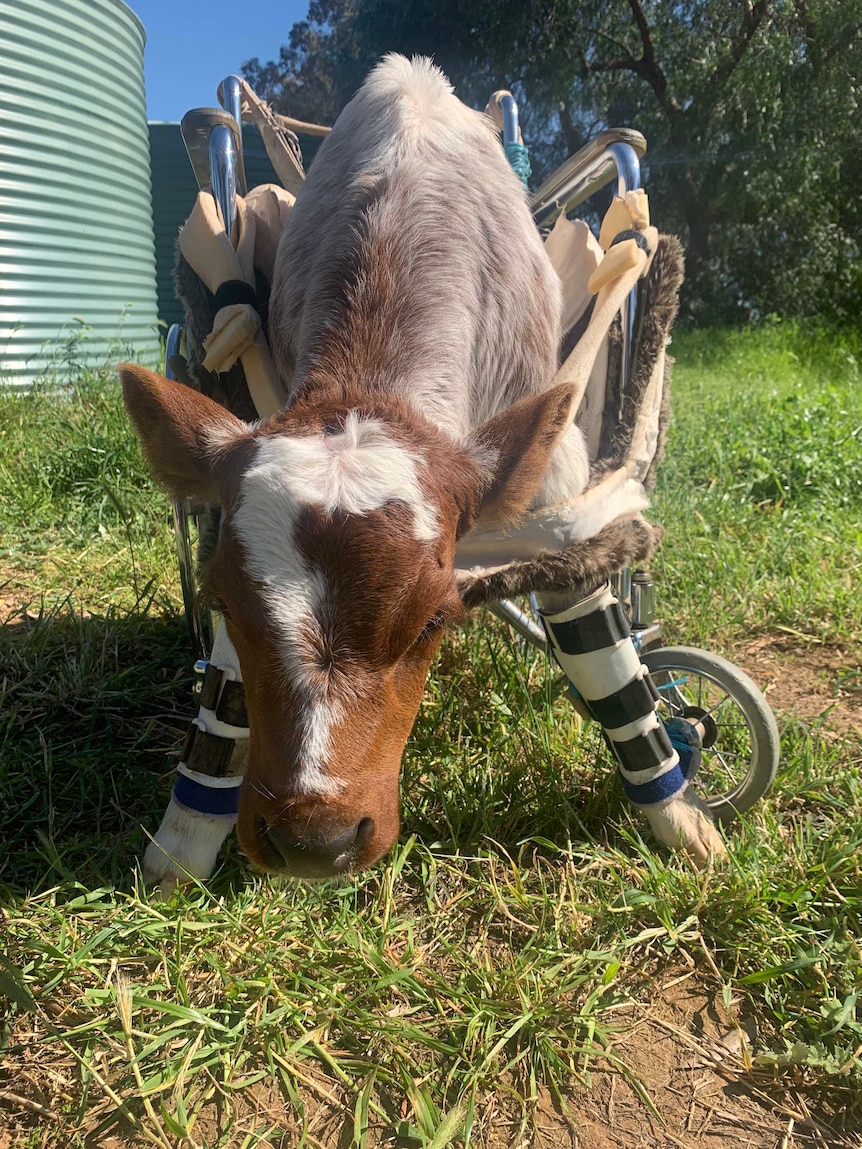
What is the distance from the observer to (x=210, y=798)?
2127 mm

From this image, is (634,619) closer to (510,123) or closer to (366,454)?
(366,454)

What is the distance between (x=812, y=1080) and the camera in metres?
1.72

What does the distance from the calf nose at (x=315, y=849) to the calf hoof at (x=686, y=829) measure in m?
1.05

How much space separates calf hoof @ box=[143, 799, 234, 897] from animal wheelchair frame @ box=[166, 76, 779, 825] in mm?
432

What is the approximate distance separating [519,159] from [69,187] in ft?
16.3

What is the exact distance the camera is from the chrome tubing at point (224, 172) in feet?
7.73

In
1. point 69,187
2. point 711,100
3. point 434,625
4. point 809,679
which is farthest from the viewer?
point 711,100

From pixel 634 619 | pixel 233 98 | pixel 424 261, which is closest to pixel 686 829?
pixel 634 619

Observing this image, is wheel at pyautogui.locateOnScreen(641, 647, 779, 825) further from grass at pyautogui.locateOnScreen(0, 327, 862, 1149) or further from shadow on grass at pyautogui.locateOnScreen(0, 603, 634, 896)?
shadow on grass at pyautogui.locateOnScreen(0, 603, 634, 896)

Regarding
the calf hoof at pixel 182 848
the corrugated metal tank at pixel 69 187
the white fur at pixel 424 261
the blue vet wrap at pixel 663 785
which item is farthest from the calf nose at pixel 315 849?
the corrugated metal tank at pixel 69 187

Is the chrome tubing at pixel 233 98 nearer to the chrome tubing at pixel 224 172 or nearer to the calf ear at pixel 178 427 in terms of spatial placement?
the chrome tubing at pixel 224 172

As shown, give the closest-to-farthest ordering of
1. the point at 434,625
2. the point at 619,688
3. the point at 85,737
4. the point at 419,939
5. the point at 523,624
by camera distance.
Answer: the point at 434,625 < the point at 419,939 < the point at 619,688 < the point at 85,737 < the point at 523,624

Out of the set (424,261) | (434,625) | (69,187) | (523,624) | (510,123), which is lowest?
(523,624)

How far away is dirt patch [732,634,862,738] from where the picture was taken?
3025 mm
